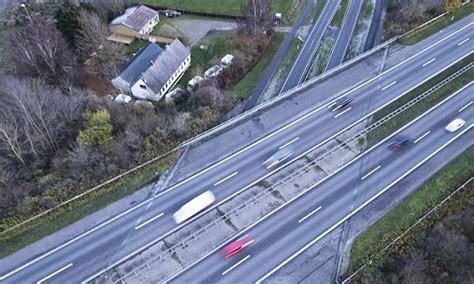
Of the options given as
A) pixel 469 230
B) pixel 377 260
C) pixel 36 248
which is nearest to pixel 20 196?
pixel 36 248

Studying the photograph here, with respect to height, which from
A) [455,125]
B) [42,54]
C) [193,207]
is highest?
[455,125]

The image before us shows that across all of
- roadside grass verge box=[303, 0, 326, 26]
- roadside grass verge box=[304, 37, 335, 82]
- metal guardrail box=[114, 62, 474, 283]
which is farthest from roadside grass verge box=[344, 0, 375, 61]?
metal guardrail box=[114, 62, 474, 283]

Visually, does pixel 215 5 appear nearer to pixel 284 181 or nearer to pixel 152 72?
pixel 152 72

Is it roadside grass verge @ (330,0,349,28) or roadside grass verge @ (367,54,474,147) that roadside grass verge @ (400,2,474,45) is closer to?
roadside grass verge @ (367,54,474,147)

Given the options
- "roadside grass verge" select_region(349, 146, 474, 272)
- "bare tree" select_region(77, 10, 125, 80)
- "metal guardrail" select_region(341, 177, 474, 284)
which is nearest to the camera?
"metal guardrail" select_region(341, 177, 474, 284)

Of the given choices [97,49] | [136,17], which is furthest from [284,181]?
[136,17]

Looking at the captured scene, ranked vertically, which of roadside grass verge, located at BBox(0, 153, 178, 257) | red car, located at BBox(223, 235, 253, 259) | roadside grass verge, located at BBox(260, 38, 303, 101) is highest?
roadside grass verge, located at BBox(260, 38, 303, 101)

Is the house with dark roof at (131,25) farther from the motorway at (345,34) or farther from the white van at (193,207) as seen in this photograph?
the white van at (193,207)
